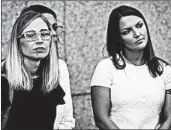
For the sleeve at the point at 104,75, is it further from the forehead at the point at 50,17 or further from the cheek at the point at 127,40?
the forehead at the point at 50,17

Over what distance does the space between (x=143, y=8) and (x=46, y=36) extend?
1.38 m

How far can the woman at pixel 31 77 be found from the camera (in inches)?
149

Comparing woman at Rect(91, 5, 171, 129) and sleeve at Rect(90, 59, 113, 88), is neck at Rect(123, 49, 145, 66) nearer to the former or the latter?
woman at Rect(91, 5, 171, 129)

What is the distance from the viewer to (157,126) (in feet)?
12.4

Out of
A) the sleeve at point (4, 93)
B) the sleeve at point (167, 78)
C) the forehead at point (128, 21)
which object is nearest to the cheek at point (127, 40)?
the forehead at point (128, 21)

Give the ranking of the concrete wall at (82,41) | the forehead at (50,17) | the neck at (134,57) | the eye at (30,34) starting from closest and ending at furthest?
the eye at (30,34)
the neck at (134,57)
the forehead at (50,17)
the concrete wall at (82,41)

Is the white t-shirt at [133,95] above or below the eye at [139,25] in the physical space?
below

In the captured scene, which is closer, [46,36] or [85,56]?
[46,36]

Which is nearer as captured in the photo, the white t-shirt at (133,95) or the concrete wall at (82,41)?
the white t-shirt at (133,95)

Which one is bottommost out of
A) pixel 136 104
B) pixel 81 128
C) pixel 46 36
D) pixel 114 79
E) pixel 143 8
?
pixel 81 128

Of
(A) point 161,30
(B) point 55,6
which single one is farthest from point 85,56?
(A) point 161,30

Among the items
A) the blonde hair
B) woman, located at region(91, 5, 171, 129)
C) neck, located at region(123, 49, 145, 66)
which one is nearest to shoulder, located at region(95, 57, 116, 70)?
woman, located at region(91, 5, 171, 129)

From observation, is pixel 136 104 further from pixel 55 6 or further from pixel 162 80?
pixel 55 6

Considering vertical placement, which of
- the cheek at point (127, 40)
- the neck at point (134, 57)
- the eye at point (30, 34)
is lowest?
the neck at point (134, 57)
